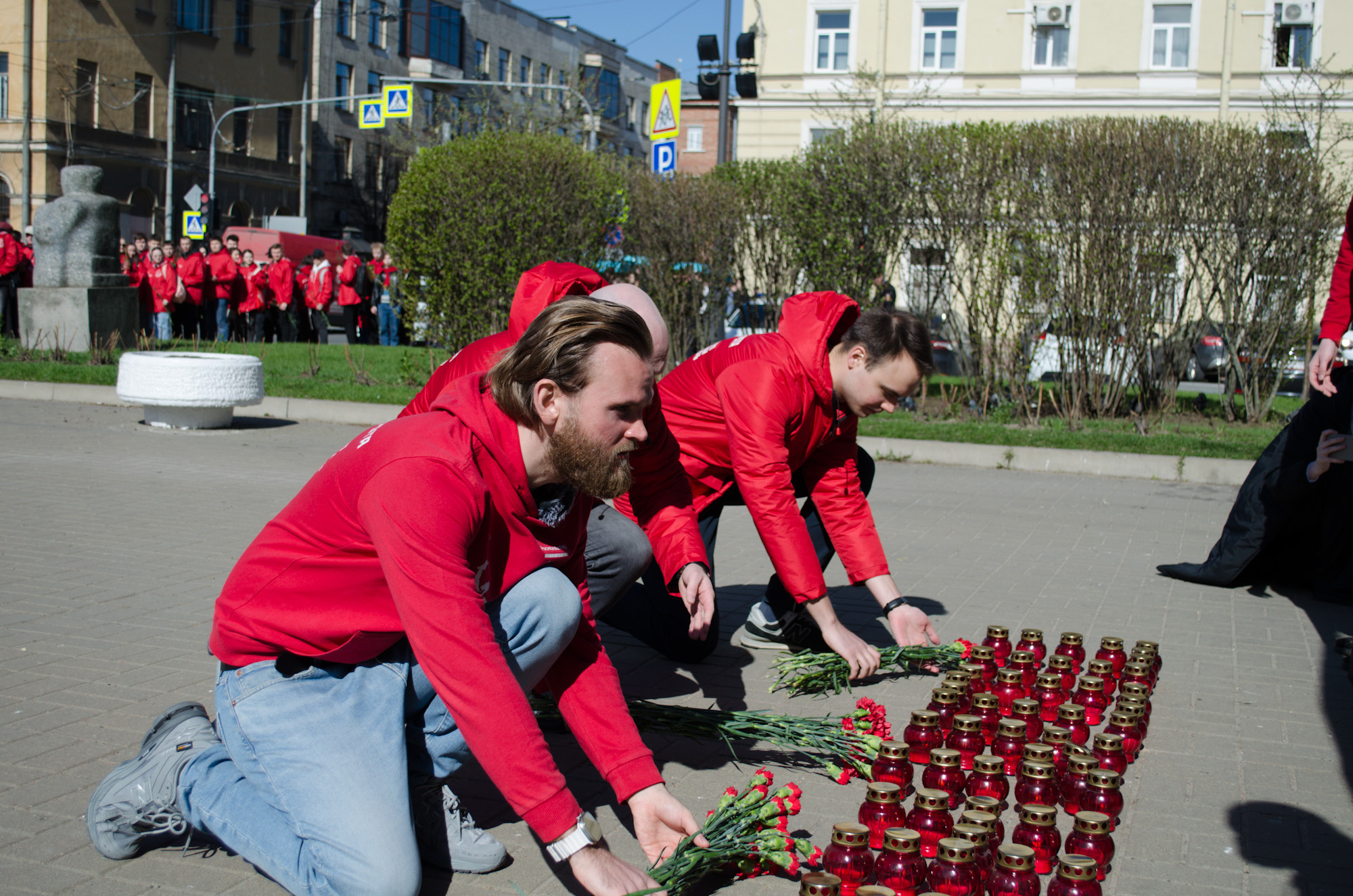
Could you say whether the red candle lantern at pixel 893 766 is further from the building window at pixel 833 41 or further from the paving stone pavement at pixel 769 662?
the building window at pixel 833 41

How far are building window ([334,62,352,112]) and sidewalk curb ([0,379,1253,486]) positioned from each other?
39.1 m

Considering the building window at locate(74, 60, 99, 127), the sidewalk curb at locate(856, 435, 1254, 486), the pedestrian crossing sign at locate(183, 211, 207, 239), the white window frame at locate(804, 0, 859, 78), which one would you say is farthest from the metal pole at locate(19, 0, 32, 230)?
the sidewalk curb at locate(856, 435, 1254, 486)

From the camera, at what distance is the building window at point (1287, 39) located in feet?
97.1

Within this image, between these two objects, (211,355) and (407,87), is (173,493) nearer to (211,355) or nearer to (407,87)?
(211,355)

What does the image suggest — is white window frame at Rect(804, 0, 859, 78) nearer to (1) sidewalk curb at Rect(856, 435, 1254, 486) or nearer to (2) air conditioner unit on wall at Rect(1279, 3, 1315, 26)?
(2) air conditioner unit on wall at Rect(1279, 3, 1315, 26)

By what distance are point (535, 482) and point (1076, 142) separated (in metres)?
11.4

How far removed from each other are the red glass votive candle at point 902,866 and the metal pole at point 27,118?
39006 millimetres

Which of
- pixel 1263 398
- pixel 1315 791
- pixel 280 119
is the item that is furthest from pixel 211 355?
pixel 280 119

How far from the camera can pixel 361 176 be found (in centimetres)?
5156

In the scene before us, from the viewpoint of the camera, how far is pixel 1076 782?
339 cm

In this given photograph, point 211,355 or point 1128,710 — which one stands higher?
point 211,355

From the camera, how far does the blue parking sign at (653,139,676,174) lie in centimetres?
1662

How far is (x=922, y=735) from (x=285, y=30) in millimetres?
49202

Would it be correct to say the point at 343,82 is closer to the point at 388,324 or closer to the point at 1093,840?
the point at 388,324
